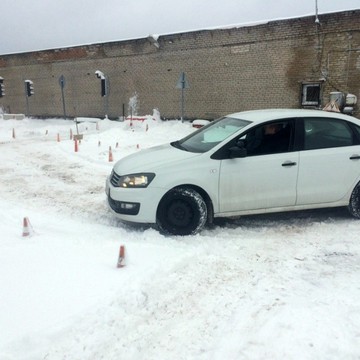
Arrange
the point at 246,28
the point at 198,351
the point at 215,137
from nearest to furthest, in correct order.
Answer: the point at 198,351, the point at 215,137, the point at 246,28

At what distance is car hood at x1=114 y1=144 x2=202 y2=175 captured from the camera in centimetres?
498

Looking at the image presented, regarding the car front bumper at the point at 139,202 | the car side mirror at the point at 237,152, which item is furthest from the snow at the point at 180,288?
the car side mirror at the point at 237,152

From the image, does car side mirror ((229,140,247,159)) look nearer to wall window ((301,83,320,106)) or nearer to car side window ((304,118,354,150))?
car side window ((304,118,354,150))

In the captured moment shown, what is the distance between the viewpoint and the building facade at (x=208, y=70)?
15.3m

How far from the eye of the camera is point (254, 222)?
18.2ft

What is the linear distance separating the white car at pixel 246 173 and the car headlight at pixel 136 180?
0.04 ft

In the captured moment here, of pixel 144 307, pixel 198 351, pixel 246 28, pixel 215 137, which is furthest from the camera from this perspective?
pixel 246 28

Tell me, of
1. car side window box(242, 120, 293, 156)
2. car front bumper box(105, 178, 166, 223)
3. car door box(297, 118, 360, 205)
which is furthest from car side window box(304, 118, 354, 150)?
car front bumper box(105, 178, 166, 223)

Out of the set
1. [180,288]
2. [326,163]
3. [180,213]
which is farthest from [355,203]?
[180,288]

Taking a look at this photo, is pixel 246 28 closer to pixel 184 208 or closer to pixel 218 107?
pixel 218 107

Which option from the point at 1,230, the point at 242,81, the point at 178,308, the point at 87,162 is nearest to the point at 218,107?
the point at 242,81

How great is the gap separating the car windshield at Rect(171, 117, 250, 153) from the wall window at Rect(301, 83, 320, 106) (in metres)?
11.4

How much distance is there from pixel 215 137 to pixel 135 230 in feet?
5.66

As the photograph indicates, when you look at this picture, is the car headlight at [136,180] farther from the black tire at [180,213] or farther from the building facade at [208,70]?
the building facade at [208,70]
